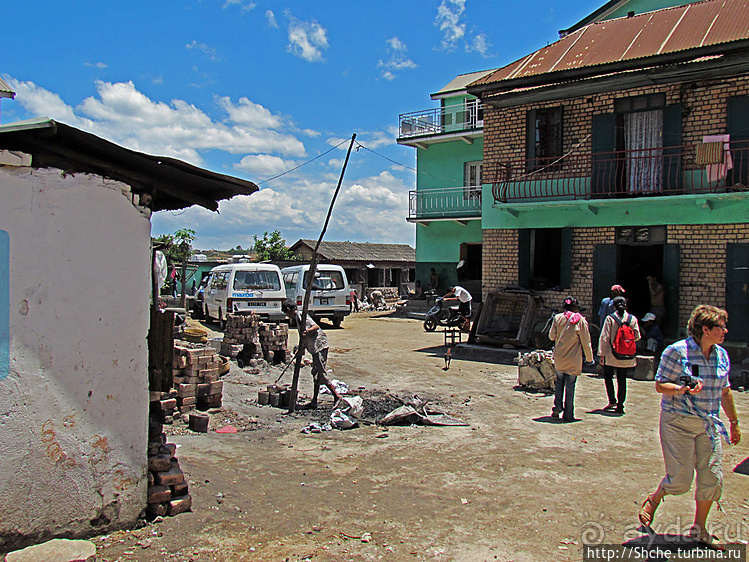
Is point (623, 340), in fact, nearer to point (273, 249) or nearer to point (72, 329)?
point (72, 329)

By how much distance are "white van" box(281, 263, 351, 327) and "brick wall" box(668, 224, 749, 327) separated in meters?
9.25

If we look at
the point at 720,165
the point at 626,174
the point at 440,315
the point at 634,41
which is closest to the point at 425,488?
the point at 720,165

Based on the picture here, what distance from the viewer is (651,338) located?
1097 centimetres

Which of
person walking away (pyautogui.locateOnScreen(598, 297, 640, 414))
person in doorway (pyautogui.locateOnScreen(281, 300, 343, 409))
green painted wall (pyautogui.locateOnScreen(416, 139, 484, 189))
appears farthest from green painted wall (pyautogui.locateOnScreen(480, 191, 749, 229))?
green painted wall (pyautogui.locateOnScreen(416, 139, 484, 189))

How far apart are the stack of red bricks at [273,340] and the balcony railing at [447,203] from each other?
1299cm

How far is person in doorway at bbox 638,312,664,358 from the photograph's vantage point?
10.8 m

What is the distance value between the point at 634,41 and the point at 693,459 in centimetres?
1199

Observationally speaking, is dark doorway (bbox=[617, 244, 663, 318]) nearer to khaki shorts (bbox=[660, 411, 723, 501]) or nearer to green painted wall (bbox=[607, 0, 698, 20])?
green painted wall (bbox=[607, 0, 698, 20])

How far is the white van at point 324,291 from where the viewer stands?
16875mm

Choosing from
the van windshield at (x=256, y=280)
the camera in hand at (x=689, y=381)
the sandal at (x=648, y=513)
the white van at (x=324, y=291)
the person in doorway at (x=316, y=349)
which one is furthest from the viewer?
the white van at (x=324, y=291)

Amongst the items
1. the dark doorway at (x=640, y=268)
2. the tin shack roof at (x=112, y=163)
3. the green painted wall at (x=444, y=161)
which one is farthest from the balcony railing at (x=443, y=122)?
the tin shack roof at (x=112, y=163)

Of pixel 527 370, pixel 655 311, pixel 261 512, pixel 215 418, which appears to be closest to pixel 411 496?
pixel 261 512

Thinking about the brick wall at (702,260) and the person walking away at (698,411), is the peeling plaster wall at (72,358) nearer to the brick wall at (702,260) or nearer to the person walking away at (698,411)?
the person walking away at (698,411)

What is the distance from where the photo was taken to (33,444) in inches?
141
